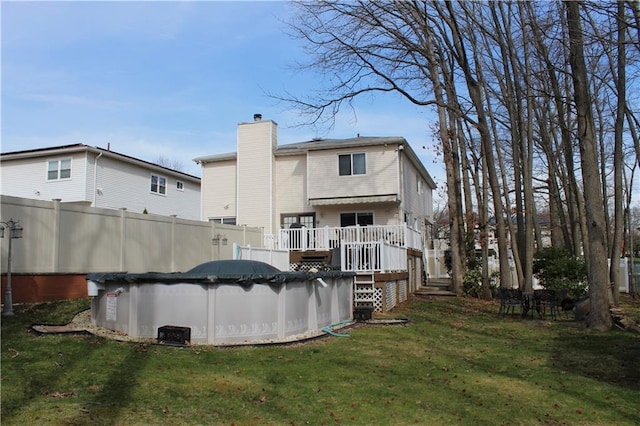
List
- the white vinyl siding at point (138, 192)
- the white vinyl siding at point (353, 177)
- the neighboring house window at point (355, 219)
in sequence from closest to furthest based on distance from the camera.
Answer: the white vinyl siding at point (353, 177)
the neighboring house window at point (355, 219)
the white vinyl siding at point (138, 192)

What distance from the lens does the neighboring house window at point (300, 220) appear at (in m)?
23.3

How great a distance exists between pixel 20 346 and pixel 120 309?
6.26ft

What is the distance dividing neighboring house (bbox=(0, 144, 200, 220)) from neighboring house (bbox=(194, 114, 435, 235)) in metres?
4.67

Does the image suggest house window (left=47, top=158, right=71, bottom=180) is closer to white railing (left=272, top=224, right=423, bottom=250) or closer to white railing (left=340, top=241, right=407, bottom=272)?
white railing (left=272, top=224, right=423, bottom=250)

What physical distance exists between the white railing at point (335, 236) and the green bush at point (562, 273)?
5358 mm

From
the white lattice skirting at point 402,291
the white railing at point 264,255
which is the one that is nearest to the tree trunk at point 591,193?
the white lattice skirting at point 402,291

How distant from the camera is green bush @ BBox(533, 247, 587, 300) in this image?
1852 centimetres

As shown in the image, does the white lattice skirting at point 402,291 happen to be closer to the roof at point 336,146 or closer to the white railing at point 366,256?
the white railing at point 366,256

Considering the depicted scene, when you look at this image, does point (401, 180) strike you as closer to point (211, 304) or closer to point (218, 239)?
point (218, 239)

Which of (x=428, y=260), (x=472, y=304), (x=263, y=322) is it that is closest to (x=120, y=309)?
(x=263, y=322)

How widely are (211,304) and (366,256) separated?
21.6 feet

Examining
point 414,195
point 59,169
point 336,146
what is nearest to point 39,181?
point 59,169

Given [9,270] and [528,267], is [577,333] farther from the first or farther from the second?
[9,270]

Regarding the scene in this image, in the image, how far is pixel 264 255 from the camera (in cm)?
1723
